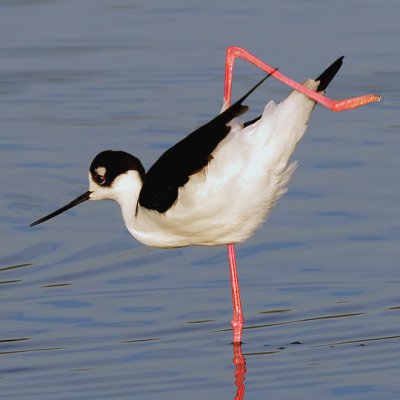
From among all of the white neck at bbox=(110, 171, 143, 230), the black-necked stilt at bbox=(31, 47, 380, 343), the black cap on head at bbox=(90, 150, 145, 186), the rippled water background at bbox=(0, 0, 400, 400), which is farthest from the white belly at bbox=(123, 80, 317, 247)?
the rippled water background at bbox=(0, 0, 400, 400)

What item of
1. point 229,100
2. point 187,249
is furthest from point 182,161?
point 187,249

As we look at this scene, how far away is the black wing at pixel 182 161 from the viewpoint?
6320mm

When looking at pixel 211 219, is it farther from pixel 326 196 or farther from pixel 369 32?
pixel 369 32

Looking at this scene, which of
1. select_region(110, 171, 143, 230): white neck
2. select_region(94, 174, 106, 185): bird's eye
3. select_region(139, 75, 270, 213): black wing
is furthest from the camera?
select_region(94, 174, 106, 185): bird's eye

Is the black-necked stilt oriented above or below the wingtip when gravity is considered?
below

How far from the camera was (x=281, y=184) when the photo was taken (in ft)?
21.8

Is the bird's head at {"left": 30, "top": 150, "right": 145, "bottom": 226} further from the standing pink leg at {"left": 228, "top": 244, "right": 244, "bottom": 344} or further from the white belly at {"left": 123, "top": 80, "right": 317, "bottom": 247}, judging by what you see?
the standing pink leg at {"left": 228, "top": 244, "right": 244, "bottom": 344}

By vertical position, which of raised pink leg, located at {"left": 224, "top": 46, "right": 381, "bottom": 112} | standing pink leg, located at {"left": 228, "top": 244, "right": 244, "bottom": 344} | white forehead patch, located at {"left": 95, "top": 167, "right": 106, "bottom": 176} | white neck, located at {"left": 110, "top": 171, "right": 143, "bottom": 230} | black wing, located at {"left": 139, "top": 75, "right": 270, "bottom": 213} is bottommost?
standing pink leg, located at {"left": 228, "top": 244, "right": 244, "bottom": 344}

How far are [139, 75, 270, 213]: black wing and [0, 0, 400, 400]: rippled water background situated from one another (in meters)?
0.60

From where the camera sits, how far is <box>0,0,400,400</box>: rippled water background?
21.3 feet

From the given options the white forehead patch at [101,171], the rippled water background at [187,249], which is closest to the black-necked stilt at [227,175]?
the white forehead patch at [101,171]

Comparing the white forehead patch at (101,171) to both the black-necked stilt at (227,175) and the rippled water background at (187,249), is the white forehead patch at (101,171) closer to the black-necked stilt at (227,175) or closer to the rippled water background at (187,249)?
the black-necked stilt at (227,175)

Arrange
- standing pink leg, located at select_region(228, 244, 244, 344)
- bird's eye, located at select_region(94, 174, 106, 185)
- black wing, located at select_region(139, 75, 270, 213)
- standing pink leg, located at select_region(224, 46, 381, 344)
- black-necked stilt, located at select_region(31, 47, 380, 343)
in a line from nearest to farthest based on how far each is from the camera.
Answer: black wing, located at select_region(139, 75, 270, 213), black-necked stilt, located at select_region(31, 47, 380, 343), standing pink leg, located at select_region(224, 46, 381, 344), standing pink leg, located at select_region(228, 244, 244, 344), bird's eye, located at select_region(94, 174, 106, 185)

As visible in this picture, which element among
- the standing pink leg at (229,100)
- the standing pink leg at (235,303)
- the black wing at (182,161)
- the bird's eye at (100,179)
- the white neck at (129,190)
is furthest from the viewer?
the bird's eye at (100,179)
